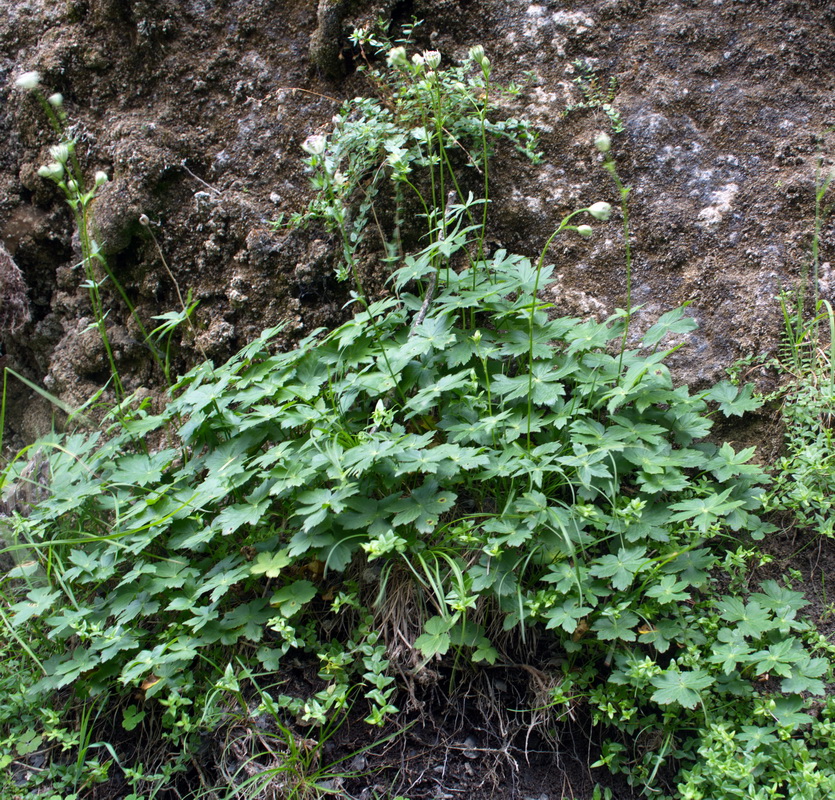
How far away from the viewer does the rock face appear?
2.53 m

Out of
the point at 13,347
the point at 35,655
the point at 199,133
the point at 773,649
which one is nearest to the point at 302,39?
the point at 199,133

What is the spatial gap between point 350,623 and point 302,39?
257 centimetres

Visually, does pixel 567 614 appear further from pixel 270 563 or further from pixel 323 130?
pixel 323 130

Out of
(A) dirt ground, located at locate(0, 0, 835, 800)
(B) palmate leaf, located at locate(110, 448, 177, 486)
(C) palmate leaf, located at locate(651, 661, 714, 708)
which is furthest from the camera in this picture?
(A) dirt ground, located at locate(0, 0, 835, 800)

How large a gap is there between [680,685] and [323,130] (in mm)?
2530

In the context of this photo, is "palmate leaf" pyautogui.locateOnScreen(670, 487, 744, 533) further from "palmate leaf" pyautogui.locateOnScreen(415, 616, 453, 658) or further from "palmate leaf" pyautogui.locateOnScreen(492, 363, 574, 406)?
"palmate leaf" pyautogui.locateOnScreen(415, 616, 453, 658)

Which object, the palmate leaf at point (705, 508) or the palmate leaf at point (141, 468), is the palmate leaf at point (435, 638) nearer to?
the palmate leaf at point (705, 508)

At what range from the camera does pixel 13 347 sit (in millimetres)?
3385

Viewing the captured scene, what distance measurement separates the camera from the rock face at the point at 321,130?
8.30ft

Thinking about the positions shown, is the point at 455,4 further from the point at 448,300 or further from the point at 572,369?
the point at 572,369

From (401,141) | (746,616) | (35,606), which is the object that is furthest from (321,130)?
(746,616)

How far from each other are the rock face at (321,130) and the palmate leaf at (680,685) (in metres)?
1.03

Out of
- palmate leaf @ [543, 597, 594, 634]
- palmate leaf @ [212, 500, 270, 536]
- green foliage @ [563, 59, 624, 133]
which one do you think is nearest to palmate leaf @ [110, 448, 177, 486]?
palmate leaf @ [212, 500, 270, 536]

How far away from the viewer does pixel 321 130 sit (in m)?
2.97
